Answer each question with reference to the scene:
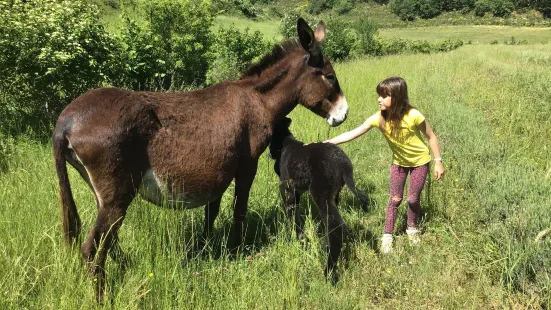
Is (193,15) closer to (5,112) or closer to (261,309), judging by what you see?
(5,112)

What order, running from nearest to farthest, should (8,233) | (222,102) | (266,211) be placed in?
(8,233) < (222,102) < (266,211)

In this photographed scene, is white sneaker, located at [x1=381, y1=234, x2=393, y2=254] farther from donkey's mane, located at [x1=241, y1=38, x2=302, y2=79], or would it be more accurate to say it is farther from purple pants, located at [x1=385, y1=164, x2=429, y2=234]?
donkey's mane, located at [x1=241, y1=38, x2=302, y2=79]

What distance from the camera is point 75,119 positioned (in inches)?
93.9

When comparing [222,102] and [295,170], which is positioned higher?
[222,102]

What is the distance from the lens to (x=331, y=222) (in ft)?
10.3

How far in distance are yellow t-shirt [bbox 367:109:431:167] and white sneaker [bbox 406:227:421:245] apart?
724 mm

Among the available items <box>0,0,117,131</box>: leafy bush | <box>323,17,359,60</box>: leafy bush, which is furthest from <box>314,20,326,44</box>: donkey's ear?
<box>323,17,359,60</box>: leafy bush

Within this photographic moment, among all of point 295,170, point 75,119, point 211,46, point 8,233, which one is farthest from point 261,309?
point 211,46

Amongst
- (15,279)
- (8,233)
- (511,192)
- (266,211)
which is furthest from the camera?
(266,211)

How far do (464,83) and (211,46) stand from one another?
8997 millimetres

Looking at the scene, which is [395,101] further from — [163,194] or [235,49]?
[235,49]

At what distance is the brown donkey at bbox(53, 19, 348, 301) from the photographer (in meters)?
2.41

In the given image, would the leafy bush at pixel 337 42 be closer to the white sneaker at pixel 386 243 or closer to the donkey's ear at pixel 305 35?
the donkey's ear at pixel 305 35

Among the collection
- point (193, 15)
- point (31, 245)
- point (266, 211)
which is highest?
point (193, 15)
